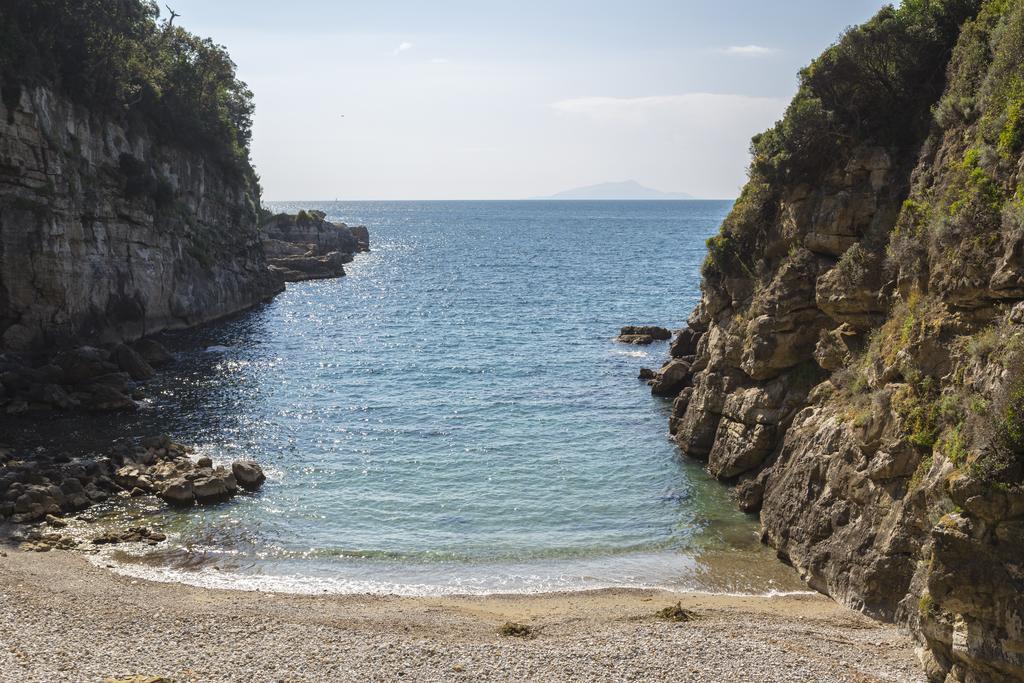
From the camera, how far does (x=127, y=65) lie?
200 feet

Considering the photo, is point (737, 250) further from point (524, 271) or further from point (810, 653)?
point (524, 271)

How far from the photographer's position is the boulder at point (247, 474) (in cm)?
3222

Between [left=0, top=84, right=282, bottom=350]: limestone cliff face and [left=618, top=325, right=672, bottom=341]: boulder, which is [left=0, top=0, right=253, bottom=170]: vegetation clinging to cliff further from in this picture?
[left=618, top=325, right=672, bottom=341]: boulder

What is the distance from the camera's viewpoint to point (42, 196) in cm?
4884

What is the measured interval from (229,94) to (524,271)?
145 feet

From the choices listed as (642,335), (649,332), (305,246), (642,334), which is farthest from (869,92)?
(305,246)

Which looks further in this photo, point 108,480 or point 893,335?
point 108,480

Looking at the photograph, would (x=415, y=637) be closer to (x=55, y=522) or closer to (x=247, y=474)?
(x=247, y=474)

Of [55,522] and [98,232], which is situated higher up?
[98,232]

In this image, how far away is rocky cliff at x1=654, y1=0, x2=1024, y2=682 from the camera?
1666cm

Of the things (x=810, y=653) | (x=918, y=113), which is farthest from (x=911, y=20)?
(x=810, y=653)

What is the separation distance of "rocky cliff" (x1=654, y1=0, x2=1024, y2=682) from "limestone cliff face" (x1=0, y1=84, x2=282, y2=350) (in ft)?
128

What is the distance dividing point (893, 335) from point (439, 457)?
19.4 meters

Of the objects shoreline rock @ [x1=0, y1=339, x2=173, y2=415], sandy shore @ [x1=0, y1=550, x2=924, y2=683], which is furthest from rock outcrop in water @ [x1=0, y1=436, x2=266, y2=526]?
shoreline rock @ [x1=0, y1=339, x2=173, y2=415]
